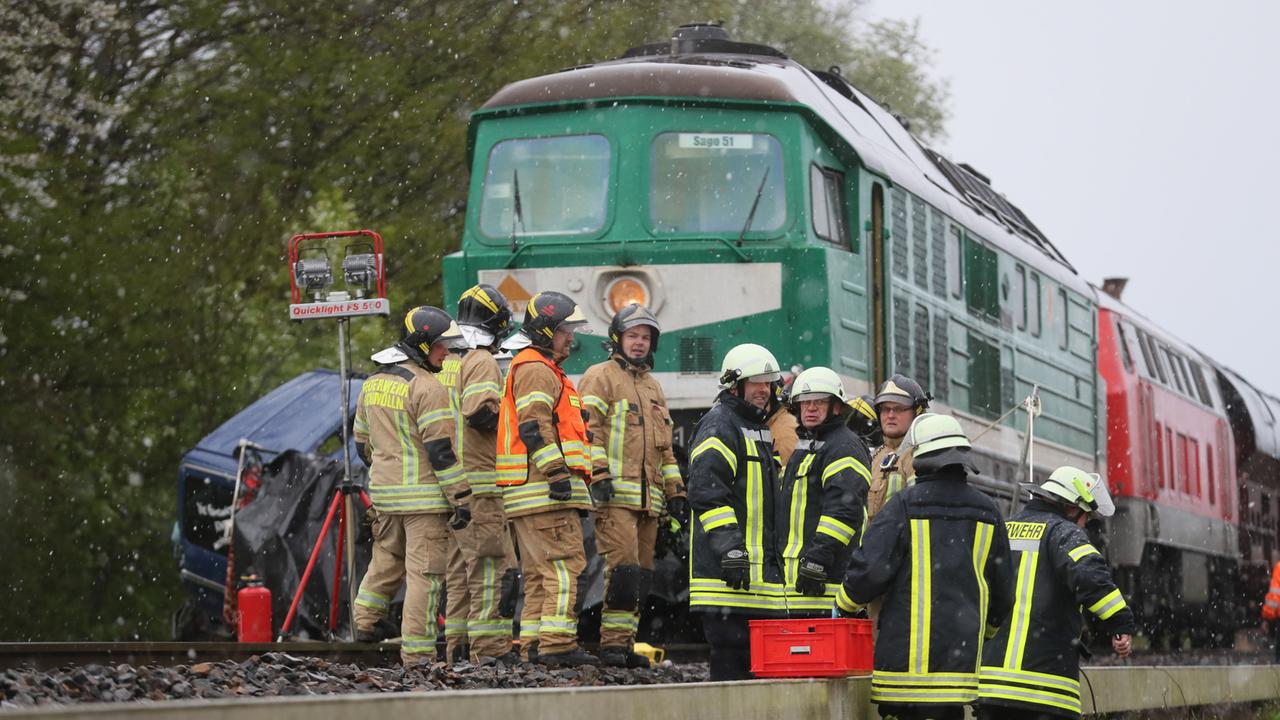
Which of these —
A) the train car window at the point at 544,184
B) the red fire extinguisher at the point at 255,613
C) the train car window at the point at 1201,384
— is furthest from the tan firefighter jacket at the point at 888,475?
the train car window at the point at 1201,384

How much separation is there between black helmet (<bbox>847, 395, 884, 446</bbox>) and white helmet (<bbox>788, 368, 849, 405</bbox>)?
2491mm

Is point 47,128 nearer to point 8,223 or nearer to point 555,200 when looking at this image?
point 8,223

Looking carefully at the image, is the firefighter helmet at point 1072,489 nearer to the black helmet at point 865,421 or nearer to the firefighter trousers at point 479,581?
the black helmet at point 865,421

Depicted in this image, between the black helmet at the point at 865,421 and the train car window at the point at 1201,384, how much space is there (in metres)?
15.5

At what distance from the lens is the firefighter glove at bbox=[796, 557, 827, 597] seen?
8328 mm

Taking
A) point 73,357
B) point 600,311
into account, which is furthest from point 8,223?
point 600,311

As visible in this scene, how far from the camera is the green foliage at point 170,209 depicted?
2034cm

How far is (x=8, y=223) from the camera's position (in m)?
19.8

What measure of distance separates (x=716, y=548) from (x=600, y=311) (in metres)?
4.62

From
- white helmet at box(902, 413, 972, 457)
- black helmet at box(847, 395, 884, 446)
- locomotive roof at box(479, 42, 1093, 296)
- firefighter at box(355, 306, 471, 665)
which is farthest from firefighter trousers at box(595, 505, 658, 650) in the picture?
locomotive roof at box(479, 42, 1093, 296)

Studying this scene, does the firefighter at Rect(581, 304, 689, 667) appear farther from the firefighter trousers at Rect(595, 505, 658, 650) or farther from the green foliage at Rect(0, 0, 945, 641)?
the green foliage at Rect(0, 0, 945, 641)

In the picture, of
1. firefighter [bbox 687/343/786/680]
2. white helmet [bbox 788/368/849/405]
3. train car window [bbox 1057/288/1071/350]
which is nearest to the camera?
firefighter [bbox 687/343/786/680]

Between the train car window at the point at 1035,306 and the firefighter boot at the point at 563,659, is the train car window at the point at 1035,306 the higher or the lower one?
the higher one

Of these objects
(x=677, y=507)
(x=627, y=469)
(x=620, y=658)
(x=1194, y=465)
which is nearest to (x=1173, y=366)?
(x=1194, y=465)
